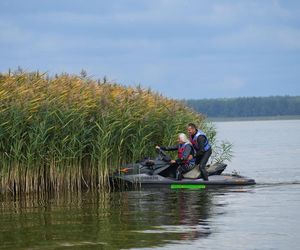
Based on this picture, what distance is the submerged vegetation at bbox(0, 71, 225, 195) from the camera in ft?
68.5

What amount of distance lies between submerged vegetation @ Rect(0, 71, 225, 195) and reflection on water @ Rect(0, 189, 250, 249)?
102 centimetres

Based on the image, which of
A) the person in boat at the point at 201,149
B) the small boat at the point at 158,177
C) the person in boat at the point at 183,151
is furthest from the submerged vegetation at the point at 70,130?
the person in boat at the point at 201,149

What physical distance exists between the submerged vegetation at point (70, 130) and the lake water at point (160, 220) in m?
0.98

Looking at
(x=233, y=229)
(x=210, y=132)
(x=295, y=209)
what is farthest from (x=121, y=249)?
(x=210, y=132)

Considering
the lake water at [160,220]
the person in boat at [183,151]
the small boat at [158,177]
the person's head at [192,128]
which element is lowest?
the lake water at [160,220]

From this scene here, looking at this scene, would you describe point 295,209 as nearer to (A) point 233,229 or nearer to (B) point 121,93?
(A) point 233,229

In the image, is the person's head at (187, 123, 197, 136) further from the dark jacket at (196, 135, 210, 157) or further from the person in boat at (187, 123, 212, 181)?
the dark jacket at (196, 135, 210, 157)

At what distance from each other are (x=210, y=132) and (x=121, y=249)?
13.3m

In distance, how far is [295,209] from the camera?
58.6 feet

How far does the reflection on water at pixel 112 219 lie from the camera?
46.3ft

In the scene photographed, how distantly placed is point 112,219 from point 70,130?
5.38m

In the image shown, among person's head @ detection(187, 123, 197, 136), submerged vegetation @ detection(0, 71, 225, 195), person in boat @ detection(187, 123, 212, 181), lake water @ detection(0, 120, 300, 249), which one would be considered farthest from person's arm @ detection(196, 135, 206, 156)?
submerged vegetation @ detection(0, 71, 225, 195)

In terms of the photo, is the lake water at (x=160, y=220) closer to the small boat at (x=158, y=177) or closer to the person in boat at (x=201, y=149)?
the small boat at (x=158, y=177)

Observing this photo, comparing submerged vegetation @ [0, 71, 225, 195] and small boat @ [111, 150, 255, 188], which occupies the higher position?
submerged vegetation @ [0, 71, 225, 195]
